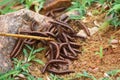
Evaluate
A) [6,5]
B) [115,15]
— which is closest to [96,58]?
[115,15]

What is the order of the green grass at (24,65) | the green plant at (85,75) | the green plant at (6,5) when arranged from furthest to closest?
the green plant at (6,5) → the green grass at (24,65) → the green plant at (85,75)

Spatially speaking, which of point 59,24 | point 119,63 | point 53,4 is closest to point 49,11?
point 53,4

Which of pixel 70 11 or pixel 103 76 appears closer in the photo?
pixel 103 76

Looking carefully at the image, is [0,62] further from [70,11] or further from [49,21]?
[70,11]

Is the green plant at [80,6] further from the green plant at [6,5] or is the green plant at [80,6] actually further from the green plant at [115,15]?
the green plant at [6,5]

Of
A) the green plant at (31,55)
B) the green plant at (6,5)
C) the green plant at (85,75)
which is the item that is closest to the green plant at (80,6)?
the green plant at (31,55)

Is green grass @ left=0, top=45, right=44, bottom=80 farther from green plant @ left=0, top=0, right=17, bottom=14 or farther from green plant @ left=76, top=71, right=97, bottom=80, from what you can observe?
green plant @ left=0, top=0, right=17, bottom=14

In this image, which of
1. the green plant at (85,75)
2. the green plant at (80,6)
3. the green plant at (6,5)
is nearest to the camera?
the green plant at (85,75)

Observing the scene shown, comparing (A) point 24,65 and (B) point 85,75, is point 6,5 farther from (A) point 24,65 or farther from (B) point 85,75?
(B) point 85,75

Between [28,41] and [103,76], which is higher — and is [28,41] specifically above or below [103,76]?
above
